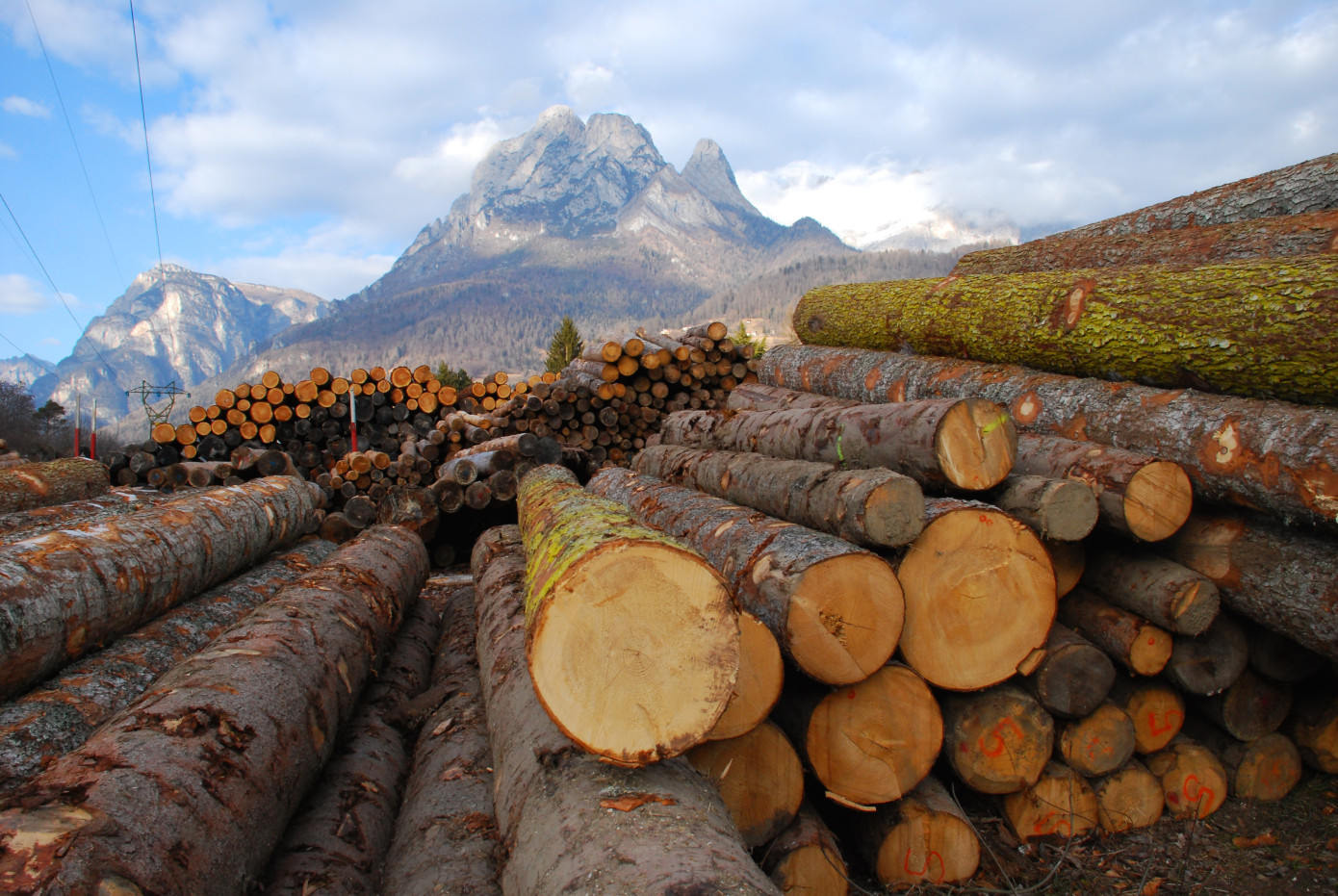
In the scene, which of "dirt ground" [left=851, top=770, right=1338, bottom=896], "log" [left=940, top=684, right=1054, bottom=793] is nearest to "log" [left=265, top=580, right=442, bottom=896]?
"dirt ground" [left=851, top=770, right=1338, bottom=896]

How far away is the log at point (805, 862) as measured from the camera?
259 cm

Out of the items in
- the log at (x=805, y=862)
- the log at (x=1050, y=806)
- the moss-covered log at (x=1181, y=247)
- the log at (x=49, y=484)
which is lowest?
the log at (x=1050, y=806)

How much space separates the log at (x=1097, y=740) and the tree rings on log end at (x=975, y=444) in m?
1.24

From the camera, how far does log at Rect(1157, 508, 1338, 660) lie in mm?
2881

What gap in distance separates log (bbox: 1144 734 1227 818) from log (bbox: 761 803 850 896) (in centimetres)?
200

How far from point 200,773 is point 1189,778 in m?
4.49

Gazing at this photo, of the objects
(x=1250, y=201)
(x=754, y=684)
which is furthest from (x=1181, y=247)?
(x=754, y=684)

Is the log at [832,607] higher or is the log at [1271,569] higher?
the log at [832,607]

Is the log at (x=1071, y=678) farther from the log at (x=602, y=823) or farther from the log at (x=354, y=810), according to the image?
the log at (x=354, y=810)

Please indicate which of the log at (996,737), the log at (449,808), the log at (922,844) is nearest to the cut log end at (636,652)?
the log at (449,808)

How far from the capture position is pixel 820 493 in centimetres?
334

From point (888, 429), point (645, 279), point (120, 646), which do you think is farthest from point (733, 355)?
point (645, 279)

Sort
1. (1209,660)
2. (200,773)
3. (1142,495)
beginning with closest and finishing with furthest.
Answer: (200,773) < (1142,495) < (1209,660)

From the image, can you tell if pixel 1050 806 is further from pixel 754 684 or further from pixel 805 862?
pixel 754 684
